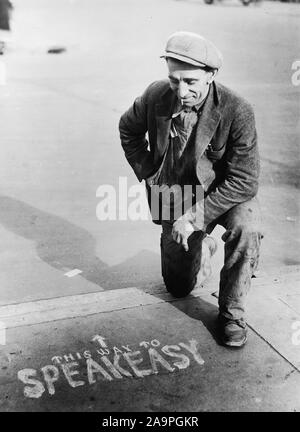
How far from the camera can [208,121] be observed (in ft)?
10.9

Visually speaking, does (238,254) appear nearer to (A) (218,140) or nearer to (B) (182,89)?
(A) (218,140)

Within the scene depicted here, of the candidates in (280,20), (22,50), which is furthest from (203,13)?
(22,50)

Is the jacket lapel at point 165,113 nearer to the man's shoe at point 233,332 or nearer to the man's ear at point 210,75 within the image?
the man's ear at point 210,75

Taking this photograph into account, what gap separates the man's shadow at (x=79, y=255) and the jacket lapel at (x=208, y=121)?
1066 mm

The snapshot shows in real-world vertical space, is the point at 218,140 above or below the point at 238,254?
above

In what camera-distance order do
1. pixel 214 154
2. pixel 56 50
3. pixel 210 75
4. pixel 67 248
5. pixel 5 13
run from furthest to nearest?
pixel 56 50 < pixel 5 13 < pixel 67 248 < pixel 214 154 < pixel 210 75

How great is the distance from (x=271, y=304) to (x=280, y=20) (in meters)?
19.1

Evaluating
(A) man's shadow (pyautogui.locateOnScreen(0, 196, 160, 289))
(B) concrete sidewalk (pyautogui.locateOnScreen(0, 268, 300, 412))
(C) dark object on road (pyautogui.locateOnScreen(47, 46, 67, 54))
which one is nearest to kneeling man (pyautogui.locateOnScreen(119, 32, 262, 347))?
(B) concrete sidewalk (pyautogui.locateOnScreen(0, 268, 300, 412))

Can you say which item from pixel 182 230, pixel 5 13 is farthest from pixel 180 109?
pixel 5 13

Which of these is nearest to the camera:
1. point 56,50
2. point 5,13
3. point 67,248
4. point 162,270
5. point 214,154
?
point 214,154

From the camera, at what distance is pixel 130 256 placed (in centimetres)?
500

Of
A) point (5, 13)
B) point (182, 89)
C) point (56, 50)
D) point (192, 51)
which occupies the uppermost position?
point (192, 51)

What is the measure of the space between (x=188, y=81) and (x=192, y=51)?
0.17 meters

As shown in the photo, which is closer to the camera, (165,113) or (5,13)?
(165,113)
